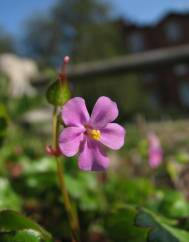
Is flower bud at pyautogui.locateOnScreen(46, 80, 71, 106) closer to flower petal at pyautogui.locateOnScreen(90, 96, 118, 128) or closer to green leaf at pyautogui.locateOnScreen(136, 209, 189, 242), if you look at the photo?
flower petal at pyautogui.locateOnScreen(90, 96, 118, 128)

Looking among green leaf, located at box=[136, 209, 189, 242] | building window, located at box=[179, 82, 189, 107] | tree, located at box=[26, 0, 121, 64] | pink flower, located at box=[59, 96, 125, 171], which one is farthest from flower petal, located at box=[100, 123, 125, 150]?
building window, located at box=[179, 82, 189, 107]

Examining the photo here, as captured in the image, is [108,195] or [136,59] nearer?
[108,195]

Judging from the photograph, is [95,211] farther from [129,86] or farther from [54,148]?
[129,86]

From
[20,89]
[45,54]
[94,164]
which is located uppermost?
[45,54]

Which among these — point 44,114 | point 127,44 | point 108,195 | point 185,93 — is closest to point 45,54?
point 127,44

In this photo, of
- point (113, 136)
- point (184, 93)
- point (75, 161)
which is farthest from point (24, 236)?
point (184, 93)

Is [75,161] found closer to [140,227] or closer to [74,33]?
[140,227]
